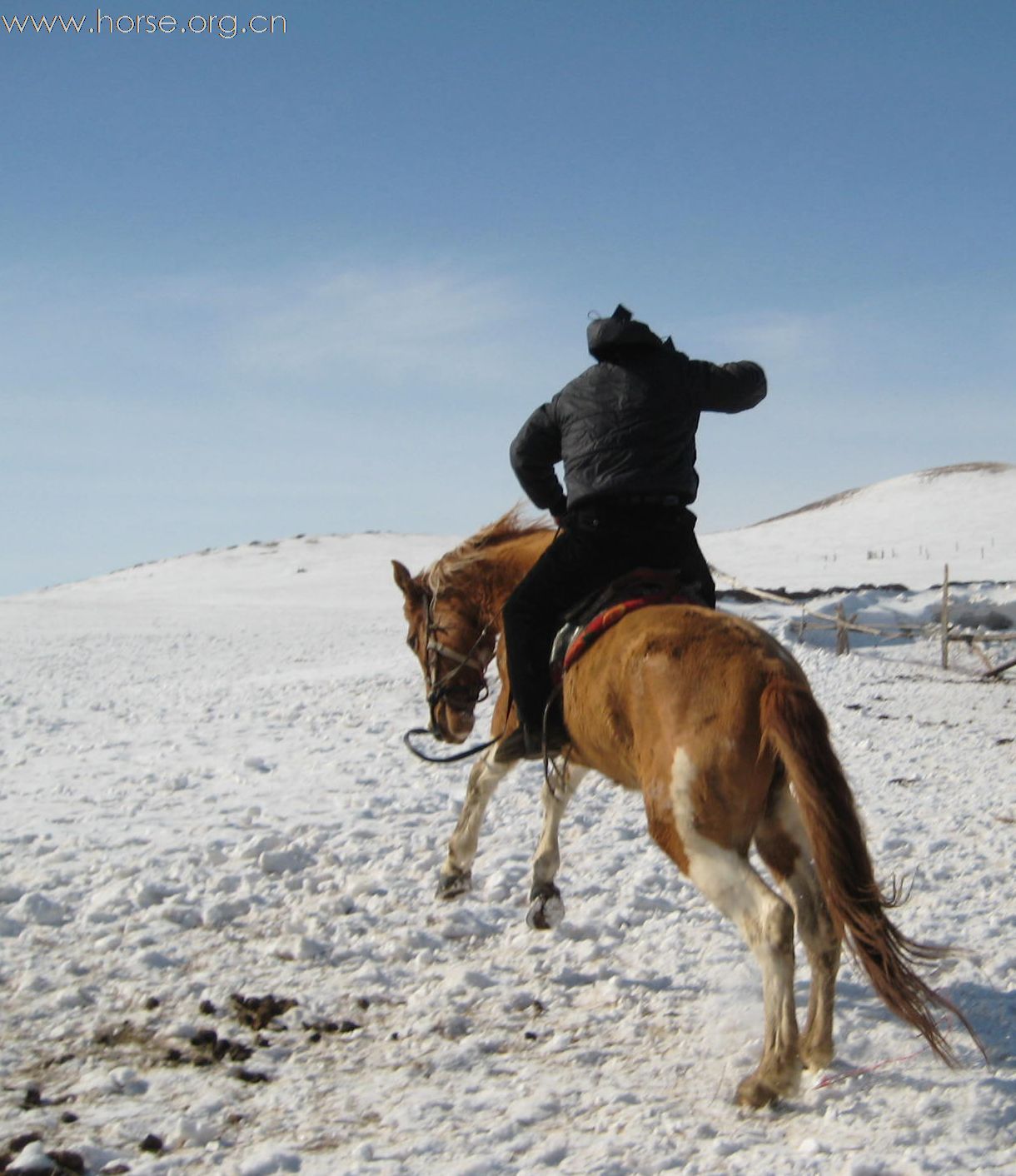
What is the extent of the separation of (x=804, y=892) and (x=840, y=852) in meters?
0.45

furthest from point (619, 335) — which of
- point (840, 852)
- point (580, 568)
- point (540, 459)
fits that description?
point (840, 852)

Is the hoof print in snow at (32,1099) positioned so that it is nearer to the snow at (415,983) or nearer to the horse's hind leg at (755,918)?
the snow at (415,983)

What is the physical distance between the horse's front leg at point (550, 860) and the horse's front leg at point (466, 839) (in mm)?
344

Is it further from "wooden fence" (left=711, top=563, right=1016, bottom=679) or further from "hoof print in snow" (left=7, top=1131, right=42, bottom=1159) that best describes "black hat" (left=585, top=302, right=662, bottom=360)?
"wooden fence" (left=711, top=563, right=1016, bottom=679)

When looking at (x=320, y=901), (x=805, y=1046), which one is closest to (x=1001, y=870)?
(x=805, y=1046)

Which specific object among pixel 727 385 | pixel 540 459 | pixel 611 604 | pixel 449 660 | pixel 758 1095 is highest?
pixel 727 385

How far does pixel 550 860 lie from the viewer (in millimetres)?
5723

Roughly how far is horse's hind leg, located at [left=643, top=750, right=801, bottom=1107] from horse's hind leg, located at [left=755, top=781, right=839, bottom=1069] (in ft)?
0.82

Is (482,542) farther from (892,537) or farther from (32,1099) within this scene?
(892,537)

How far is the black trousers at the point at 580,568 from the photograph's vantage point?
4.82m

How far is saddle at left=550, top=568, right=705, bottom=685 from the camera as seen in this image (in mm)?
4617

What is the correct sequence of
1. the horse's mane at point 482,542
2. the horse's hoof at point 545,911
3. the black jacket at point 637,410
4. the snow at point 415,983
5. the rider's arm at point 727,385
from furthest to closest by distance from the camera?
the horse's mane at point 482,542 → the horse's hoof at point 545,911 → the rider's arm at point 727,385 → the black jacket at point 637,410 → the snow at point 415,983

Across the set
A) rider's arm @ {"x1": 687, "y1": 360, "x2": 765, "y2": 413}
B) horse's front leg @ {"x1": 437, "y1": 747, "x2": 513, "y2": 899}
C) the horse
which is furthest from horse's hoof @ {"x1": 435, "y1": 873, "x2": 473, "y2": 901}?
rider's arm @ {"x1": 687, "y1": 360, "x2": 765, "y2": 413}

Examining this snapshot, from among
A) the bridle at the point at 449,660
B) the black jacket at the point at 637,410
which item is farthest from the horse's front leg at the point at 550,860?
the black jacket at the point at 637,410
